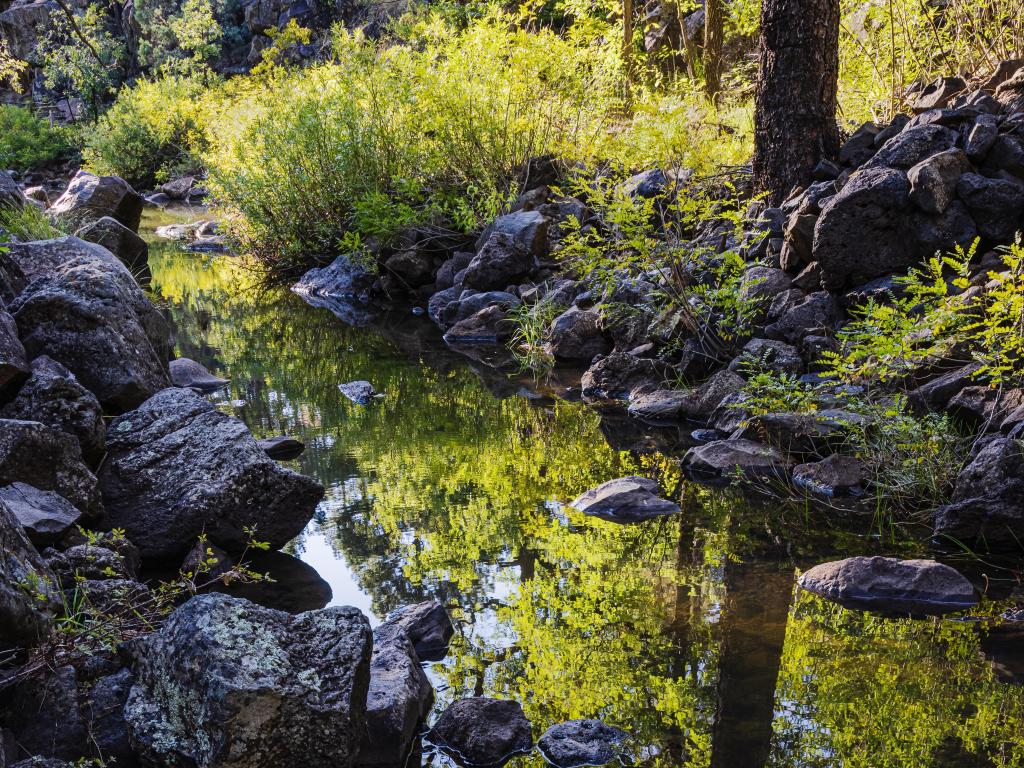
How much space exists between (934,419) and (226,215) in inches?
516

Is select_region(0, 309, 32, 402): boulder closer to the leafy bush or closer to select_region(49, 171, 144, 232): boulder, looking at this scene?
select_region(49, 171, 144, 232): boulder

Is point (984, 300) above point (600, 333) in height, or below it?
above

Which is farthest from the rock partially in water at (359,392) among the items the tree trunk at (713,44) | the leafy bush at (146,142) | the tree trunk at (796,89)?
the leafy bush at (146,142)

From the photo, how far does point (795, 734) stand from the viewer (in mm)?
3477

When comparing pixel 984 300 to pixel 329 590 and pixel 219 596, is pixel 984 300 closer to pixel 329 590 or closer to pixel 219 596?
pixel 329 590

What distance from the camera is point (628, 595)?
4586mm

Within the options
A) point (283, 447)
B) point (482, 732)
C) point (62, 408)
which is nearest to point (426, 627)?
point (482, 732)

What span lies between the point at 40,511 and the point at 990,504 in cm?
462

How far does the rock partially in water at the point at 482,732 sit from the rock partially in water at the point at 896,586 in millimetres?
1845

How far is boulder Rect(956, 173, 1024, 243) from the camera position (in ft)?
21.5

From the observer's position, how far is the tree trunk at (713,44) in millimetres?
13883

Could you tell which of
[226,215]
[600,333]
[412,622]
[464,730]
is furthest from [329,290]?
[464,730]

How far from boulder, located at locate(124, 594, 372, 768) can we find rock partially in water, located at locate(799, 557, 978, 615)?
2.43 metres

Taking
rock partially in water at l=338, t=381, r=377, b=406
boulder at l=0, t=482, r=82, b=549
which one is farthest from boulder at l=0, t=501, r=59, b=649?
rock partially in water at l=338, t=381, r=377, b=406
